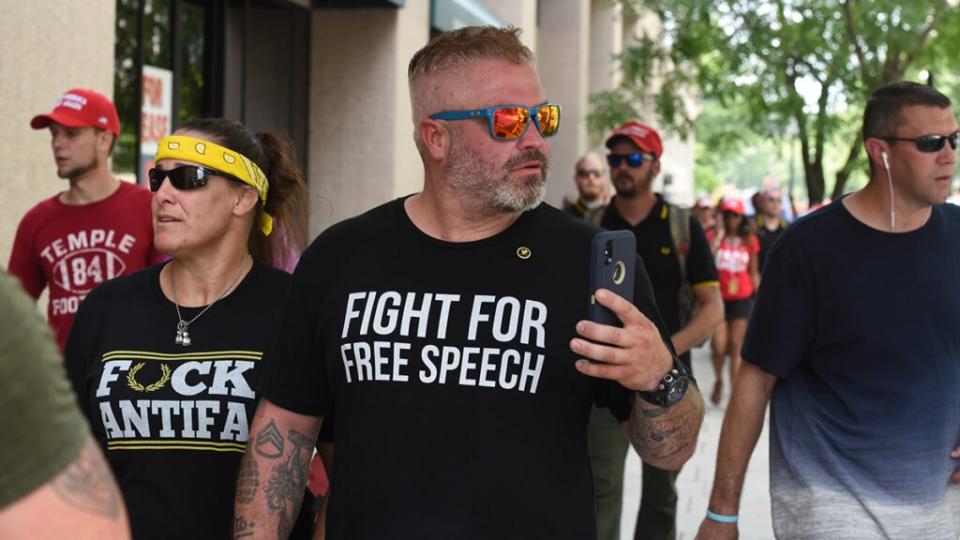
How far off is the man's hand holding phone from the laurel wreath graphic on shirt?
3.84 ft

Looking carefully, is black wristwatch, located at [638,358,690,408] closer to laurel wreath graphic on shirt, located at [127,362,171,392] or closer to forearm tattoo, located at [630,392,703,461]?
forearm tattoo, located at [630,392,703,461]

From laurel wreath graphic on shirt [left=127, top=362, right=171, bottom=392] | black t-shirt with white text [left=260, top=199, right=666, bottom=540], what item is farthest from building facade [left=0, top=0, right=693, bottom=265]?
black t-shirt with white text [left=260, top=199, right=666, bottom=540]

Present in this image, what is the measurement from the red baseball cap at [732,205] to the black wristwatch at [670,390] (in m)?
11.8

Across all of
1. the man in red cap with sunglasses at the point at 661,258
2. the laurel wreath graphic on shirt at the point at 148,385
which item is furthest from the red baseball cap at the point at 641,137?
the laurel wreath graphic on shirt at the point at 148,385

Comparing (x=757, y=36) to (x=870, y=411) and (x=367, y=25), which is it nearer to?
(x=367, y=25)

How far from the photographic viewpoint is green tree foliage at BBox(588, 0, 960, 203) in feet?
50.9

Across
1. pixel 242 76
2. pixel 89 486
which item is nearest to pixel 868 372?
pixel 89 486

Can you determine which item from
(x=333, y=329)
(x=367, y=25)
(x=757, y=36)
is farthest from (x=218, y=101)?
(x=333, y=329)

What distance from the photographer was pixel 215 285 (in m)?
3.70

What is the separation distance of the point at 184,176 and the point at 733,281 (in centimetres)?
1048

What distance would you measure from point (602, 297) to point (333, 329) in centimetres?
66

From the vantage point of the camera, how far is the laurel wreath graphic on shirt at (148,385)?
3.43m

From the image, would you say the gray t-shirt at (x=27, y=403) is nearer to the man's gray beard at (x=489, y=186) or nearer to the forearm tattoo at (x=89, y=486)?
the forearm tattoo at (x=89, y=486)

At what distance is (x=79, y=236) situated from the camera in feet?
19.1
